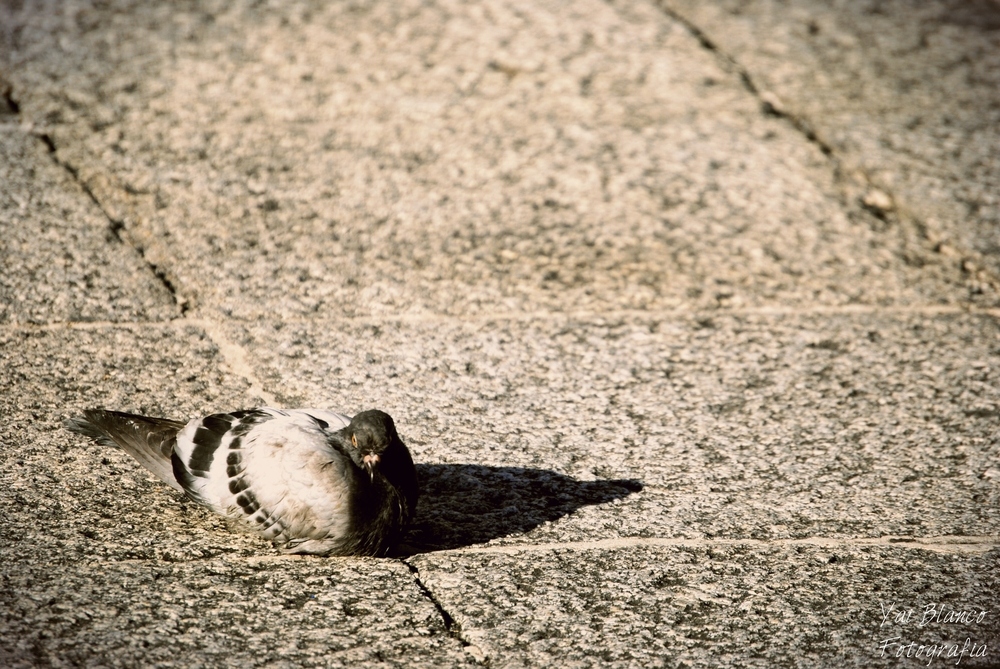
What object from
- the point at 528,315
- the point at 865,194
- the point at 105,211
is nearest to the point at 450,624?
the point at 528,315

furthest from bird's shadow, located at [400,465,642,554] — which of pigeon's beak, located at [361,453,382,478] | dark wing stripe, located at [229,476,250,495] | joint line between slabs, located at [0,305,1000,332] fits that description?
joint line between slabs, located at [0,305,1000,332]

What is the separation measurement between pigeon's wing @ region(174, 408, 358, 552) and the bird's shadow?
1.07 feet

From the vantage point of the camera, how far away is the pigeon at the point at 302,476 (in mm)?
3465

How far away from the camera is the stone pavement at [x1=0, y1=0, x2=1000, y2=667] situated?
3369 millimetres

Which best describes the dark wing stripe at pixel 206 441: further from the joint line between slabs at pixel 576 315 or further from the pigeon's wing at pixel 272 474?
the joint line between slabs at pixel 576 315

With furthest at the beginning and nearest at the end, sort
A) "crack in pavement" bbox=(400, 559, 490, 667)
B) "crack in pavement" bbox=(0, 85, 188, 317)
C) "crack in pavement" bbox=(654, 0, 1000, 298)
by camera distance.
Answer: "crack in pavement" bbox=(654, 0, 1000, 298), "crack in pavement" bbox=(0, 85, 188, 317), "crack in pavement" bbox=(400, 559, 490, 667)

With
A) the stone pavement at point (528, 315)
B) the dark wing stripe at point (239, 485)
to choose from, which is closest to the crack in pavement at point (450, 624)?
the stone pavement at point (528, 315)

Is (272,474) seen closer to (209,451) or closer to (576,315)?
(209,451)

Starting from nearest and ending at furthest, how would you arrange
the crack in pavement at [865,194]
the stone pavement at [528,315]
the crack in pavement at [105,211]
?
the stone pavement at [528,315] → the crack in pavement at [105,211] → the crack in pavement at [865,194]

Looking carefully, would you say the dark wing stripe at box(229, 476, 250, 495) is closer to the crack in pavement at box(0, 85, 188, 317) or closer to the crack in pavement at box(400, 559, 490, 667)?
the crack in pavement at box(400, 559, 490, 667)

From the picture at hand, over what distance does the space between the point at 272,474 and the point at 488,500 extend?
783 mm

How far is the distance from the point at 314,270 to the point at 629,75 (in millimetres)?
2557

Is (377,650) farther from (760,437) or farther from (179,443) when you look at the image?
(760,437)

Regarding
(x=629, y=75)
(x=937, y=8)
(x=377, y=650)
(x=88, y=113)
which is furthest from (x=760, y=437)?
(x=937, y=8)
